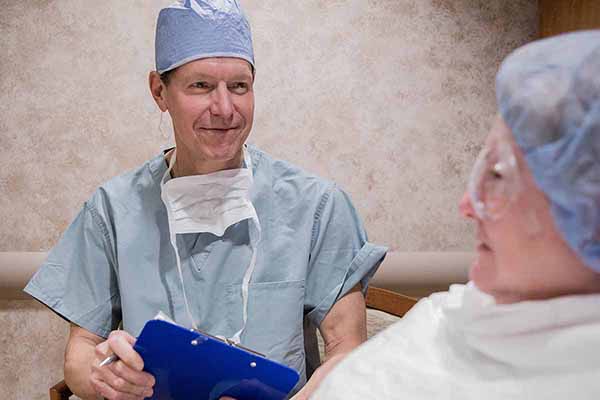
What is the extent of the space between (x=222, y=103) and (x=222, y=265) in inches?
16.2

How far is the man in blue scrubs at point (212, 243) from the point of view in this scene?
176cm

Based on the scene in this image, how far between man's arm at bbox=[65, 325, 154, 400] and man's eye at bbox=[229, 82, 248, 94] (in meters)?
0.66

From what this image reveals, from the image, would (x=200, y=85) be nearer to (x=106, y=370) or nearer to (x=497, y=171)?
(x=106, y=370)

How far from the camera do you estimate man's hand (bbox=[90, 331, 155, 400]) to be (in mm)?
1462

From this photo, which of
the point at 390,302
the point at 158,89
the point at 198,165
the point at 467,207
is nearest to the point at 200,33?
the point at 158,89

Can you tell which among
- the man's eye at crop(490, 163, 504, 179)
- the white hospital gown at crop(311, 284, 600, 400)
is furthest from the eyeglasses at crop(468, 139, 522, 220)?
the white hospital gown at crop(311, 284, 600, 400)

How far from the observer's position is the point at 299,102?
281cm

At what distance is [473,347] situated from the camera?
94 cm

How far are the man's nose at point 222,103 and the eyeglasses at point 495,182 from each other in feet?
3.08

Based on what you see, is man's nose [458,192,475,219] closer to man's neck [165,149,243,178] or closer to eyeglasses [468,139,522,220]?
eyeglasses [468,139,522,220]

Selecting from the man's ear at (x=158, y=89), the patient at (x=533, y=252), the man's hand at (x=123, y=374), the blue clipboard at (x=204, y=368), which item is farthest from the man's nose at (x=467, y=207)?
the man's ear at (x=158, y=89)

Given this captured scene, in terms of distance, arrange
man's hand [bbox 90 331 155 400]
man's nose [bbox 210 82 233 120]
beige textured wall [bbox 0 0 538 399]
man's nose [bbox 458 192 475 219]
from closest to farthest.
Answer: man's nose [bbox 458 192 475 219] < man's hand [bbox 90 331 155 400] < man's nose [bbox 210 82 233 120] < beige textured wall [bbox 0 0 538 399]

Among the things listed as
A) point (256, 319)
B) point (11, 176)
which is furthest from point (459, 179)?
point (11, 176)

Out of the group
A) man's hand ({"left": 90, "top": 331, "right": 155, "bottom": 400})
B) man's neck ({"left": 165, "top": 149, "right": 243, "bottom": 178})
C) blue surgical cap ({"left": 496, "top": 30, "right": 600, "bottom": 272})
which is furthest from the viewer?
man's neck ({"left": 165, "top": 149, "right": 243, "bottom": 178})
